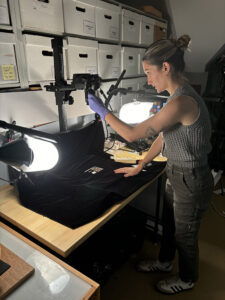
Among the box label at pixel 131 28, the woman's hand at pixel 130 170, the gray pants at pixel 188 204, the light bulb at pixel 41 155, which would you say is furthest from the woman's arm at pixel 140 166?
the box label at pixel 131 28

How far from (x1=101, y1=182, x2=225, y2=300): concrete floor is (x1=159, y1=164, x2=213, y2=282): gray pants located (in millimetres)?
210

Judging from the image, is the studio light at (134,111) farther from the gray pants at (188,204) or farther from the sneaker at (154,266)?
the sneaker at (154,266)

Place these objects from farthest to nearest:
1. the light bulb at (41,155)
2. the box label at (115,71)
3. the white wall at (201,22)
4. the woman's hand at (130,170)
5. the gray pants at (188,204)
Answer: the white wall at (201,22) < the box label at (115,71) < the woman's hand at (130,170) < the gray pants at (188,204) < the light bulb at (41,155)

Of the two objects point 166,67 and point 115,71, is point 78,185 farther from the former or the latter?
point 115,71

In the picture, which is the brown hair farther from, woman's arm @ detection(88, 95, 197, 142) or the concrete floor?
the concrete floor

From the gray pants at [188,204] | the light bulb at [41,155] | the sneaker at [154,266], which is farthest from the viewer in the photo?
the sneaker at [154,266]

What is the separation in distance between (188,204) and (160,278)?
71cm

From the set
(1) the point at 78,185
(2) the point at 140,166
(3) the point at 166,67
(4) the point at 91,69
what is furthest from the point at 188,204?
(4) the point at 91,69

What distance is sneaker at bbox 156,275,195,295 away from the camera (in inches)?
54.4

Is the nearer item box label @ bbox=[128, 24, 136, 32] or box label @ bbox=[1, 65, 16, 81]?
box label @ bbox=[1, 65, 16, 81]

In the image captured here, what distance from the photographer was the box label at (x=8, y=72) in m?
1.14

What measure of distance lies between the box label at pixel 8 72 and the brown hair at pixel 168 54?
2.23 feet

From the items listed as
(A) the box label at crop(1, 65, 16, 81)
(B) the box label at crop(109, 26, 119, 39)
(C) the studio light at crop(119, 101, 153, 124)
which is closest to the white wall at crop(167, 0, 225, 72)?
(B) the box label at crop(109, 26, 119, 39)

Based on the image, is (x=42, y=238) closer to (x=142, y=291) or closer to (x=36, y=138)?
(x=36, y=138)
